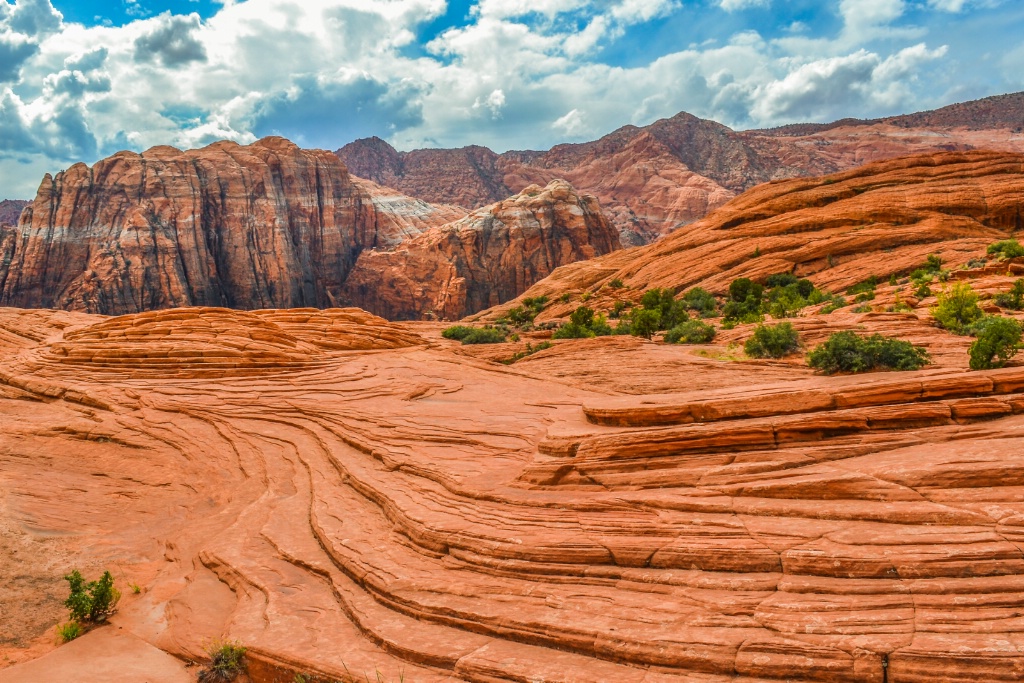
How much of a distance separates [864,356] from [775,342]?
6.22 m

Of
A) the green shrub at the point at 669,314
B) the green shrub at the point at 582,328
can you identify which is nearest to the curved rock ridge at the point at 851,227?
the green shrub at the point at 669,314

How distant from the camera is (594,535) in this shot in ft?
22.8

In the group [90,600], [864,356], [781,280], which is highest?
[781,280]

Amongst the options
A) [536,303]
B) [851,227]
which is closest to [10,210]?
[536,303]

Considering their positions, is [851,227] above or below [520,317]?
above

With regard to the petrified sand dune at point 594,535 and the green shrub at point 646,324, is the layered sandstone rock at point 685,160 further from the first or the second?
the petrified sand dune at point 594,535

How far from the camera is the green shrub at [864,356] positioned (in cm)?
1114

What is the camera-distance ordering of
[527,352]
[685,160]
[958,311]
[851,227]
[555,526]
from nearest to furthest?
[555,526]
[958,311]
[527,352]
[851,227]
[685,160]

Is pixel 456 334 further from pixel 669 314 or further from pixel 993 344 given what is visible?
pixel 993 344

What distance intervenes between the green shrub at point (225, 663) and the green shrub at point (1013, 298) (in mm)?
23078

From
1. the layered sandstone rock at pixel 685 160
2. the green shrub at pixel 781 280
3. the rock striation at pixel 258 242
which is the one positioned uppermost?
the layered sandstone rock at pixel 685 160

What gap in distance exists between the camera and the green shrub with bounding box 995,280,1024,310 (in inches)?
717

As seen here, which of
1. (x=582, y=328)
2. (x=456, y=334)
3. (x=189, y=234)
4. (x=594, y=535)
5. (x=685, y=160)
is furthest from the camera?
(x=685, y=160)

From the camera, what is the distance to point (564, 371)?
18.9 metres
